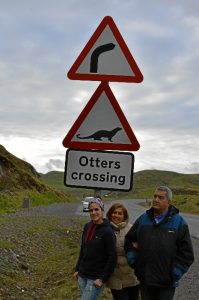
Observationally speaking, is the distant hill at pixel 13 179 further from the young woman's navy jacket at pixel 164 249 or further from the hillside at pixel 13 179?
the young woman's navy jacket at pixel 164 249

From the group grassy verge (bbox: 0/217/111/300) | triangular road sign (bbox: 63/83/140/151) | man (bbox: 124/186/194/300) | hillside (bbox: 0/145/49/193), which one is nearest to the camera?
A: triangular road sign (bbox: 63/83/140/151)

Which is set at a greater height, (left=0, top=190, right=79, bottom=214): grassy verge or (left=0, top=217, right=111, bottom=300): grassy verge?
(left=0, top=190, right=79, bottom=214): grassy verge

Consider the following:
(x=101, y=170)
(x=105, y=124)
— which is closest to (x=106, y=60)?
(x=105, y=124)

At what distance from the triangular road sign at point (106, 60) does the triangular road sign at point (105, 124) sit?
0.14 metres

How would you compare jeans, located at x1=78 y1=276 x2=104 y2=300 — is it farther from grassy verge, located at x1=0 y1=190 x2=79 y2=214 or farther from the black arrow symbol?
grassy verge, located at x1=0 y1=190 x2=79 y2=214

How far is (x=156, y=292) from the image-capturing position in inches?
233

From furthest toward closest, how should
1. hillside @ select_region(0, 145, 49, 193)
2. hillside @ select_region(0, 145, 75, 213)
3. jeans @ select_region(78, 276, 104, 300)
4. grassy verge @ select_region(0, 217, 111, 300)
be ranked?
hillside @ select_region(0, 145, 49, 193) < hillside @ select_region(0, 145, 75, 213) < grassy verge @ select_region(0, 217, 111, 300) < jeans @ select_region(78, 276, 104, 300)

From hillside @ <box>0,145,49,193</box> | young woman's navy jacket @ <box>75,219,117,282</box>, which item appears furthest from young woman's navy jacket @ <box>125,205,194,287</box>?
hillside @ <box>0,145,49,193</box>

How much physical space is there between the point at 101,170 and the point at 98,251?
4.53 ft

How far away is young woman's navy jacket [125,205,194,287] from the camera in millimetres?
5555

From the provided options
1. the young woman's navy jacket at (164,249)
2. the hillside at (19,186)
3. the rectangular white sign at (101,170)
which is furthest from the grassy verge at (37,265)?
the hillside at (19,186)

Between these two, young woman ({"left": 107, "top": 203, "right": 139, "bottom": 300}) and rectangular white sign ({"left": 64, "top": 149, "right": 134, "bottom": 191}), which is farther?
young woman ({"left": 107, "top": 203, "right": 139, "bottom": 300})

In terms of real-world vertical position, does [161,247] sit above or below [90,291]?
above

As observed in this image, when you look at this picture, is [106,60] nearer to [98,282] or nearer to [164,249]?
[164,249]
